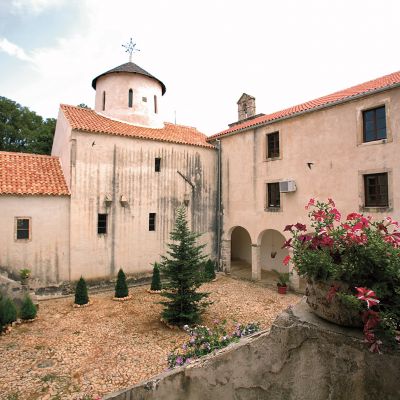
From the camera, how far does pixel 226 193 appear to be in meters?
17.6

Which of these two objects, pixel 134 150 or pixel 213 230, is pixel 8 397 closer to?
pixel 134 150

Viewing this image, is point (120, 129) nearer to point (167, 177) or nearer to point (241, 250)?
point (167, 177)

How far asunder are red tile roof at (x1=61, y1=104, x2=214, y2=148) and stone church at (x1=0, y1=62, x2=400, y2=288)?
9 cm

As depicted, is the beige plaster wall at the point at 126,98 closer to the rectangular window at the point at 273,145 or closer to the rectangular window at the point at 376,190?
the rectangular window at the point at 273,145

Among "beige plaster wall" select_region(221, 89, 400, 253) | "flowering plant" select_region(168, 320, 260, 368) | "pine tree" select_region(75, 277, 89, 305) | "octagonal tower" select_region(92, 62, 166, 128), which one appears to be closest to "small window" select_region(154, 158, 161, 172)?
"octagonal tower" select_region(92, 62, 166, 128)

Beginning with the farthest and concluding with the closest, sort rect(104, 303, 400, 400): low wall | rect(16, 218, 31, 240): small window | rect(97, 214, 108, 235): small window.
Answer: rect(97, 214, 108, 235): small window → rect(16, 218, 31, 240): small window → rect(104, 303, 400, 400): low wall

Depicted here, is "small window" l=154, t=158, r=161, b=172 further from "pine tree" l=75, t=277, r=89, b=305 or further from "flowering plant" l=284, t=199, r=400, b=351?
"flowering plant" l=284, t=199, r=400, b=351

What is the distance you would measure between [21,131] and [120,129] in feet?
62.1

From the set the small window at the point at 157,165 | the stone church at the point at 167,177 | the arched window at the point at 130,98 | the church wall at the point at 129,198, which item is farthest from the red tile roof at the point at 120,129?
the arched window at the point at 130,98

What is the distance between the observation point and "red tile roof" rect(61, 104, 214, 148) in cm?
1427

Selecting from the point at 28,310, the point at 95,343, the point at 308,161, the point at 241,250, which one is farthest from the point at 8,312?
the point at 241,250

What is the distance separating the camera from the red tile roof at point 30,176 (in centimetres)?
1235

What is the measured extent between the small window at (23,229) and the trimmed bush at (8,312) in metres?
3.18

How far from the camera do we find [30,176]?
1321 cm
